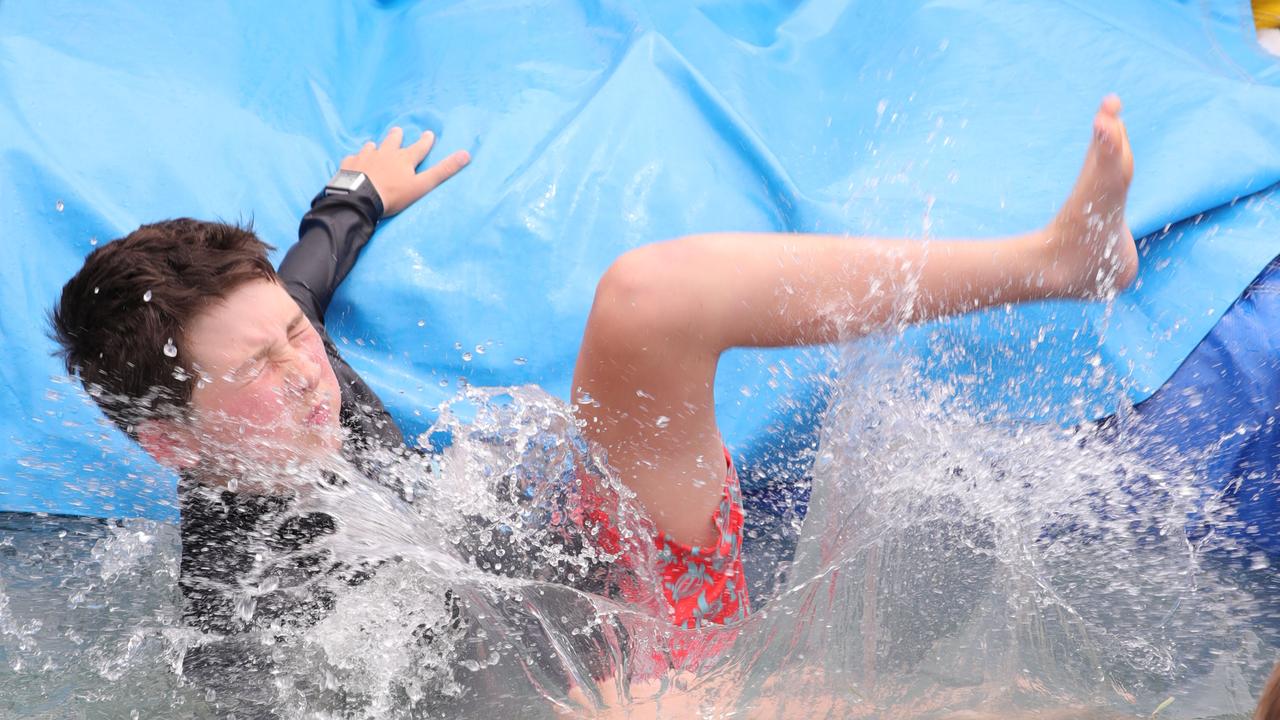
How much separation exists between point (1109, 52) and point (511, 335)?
1052mm

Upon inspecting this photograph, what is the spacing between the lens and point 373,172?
67.4 inches

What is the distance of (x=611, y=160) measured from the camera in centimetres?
167

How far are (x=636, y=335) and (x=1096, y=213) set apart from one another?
527 mm

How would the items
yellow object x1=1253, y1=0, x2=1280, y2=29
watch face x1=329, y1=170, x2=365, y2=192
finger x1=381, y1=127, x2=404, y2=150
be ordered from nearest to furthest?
watch face x1=329, y1=170, x2=365, y2=192 < finger x1=381, y1=127, x2=404, y2=150 < yellow object x1=1253, y1=0, x2=1280, y2=29

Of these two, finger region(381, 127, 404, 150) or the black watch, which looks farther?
finger region(381, 127, 404, 150)

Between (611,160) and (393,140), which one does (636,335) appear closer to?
(611,160)

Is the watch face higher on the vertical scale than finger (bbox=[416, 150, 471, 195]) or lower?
lower

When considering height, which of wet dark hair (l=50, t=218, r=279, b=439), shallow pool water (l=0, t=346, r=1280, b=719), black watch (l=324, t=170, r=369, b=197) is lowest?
shallow pool water (l=0, t=346, r=1280, b=719)

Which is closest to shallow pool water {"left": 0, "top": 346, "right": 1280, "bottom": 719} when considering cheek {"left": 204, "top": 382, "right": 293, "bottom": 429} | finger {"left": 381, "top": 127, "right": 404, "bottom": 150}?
cheek {"left": 204, "top": 382, "right": 293, "bottom": 429}

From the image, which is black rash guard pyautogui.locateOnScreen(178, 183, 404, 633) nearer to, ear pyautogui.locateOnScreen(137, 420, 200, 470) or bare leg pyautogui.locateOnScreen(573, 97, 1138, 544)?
ear pyautogui.locateOnScreen(137, 420, 200, 470)

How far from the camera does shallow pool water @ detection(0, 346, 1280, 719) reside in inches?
45.9

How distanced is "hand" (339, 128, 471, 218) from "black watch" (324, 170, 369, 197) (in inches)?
0.7

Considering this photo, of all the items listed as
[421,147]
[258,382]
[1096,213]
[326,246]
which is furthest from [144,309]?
[1096,213]

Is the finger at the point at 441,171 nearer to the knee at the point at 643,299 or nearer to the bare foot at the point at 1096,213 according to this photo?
the knee at the point at 643,299
